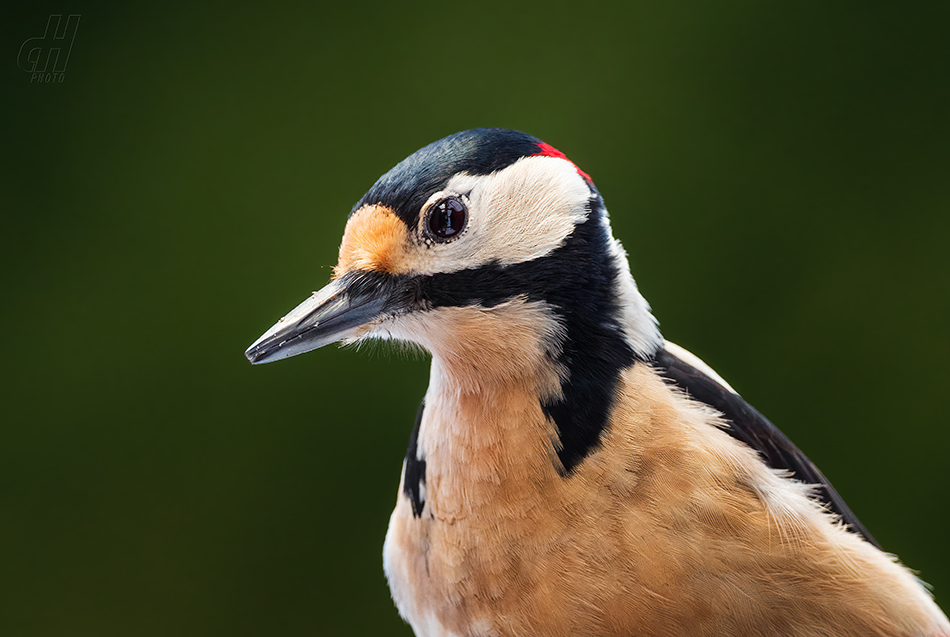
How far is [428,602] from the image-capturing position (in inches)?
41.7

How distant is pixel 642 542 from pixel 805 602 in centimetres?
21

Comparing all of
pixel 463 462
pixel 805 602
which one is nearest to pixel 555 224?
pixel 463 462

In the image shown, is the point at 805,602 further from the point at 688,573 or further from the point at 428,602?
the point at 428,602

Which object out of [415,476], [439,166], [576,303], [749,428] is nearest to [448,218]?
[439,166]

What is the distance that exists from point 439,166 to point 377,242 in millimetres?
105

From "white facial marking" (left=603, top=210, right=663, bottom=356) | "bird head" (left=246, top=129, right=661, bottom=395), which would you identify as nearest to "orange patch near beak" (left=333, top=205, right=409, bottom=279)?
"bird head" (left=246, top=129, right=661, bottom=395)

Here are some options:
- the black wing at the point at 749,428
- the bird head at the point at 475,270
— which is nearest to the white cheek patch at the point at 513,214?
the bird head at the point at 475,270

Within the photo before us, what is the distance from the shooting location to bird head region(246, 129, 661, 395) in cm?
94

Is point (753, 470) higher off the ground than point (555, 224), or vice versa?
point (555, 224)

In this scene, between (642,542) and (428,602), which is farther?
(428,602)

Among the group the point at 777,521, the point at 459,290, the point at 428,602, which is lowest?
the point at 428,602

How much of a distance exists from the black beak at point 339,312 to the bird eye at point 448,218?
83mm

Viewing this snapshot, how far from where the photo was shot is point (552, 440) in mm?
985

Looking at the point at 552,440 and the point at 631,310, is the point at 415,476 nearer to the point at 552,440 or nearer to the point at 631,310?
the point at 552,440
